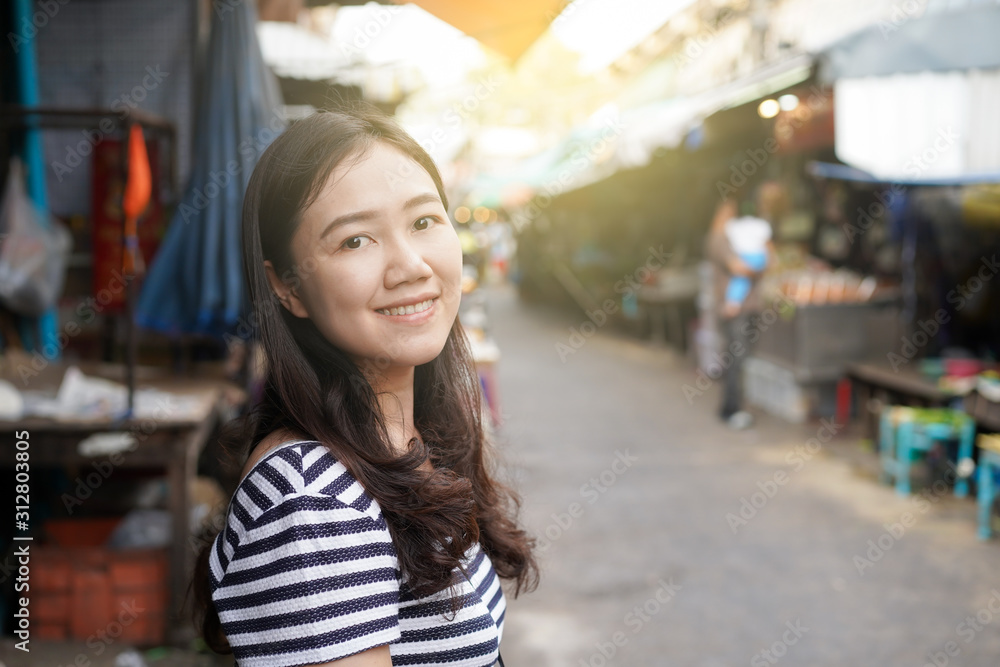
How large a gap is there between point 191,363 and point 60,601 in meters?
1.94

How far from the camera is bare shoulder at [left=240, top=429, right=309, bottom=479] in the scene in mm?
1271

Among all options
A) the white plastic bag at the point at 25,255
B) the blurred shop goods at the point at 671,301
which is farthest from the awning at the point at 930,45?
the blurred shop goods at the point at 671,301

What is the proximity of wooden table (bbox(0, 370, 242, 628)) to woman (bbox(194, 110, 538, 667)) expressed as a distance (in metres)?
2.68

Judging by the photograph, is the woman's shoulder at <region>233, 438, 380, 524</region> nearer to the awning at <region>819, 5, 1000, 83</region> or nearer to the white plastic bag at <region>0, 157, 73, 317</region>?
the white plastic bag at <region>0, 157, 73, 317</region>

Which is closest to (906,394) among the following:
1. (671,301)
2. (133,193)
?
(671,301)

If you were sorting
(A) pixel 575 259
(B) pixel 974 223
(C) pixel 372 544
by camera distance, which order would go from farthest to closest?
(A) pixel 575 259 → (B) pixel 974 223 → (C) pixel 372 544

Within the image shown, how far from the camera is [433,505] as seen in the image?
132cm

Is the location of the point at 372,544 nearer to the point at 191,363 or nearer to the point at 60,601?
the point at 60,601

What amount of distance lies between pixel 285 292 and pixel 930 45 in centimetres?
660

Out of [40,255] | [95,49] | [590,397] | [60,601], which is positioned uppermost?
[95,49]

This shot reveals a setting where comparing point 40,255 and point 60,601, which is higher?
point 40,255

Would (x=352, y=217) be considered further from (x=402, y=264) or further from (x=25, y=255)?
(x=25, y=255)

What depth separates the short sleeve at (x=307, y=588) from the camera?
1.11 meters

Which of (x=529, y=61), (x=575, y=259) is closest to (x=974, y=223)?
(x=575, y=259)
